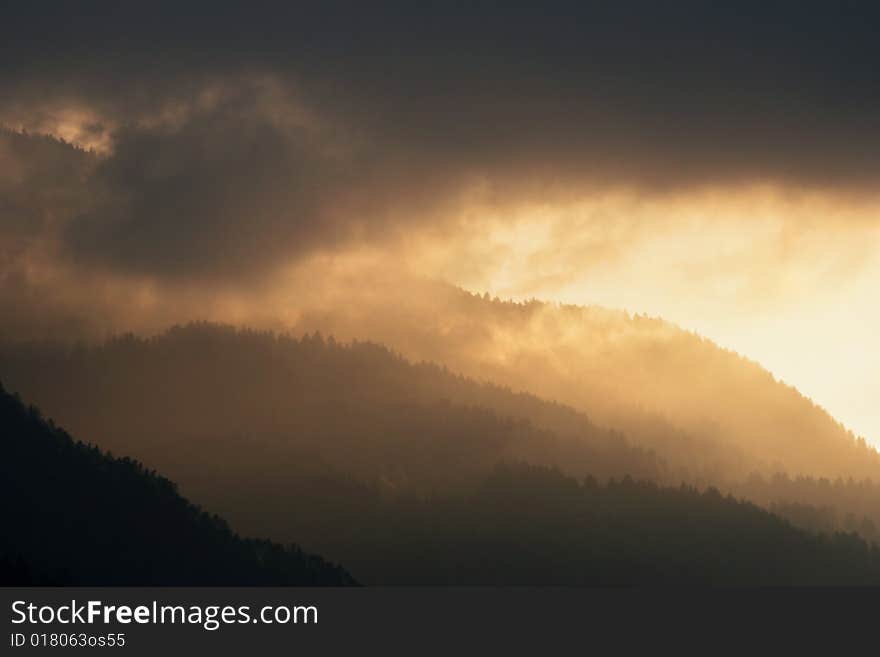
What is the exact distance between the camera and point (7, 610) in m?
178

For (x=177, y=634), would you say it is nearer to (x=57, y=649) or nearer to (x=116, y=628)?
(x=116, y=628)

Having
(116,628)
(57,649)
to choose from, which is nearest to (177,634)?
(116,628)

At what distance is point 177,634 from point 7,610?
23.2 m

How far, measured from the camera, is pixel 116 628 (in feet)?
604

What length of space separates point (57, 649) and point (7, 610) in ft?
40.5

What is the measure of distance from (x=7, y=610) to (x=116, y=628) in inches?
567

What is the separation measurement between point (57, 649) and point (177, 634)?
906 inches

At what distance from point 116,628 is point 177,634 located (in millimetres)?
8893

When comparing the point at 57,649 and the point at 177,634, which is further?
the point at 177,634

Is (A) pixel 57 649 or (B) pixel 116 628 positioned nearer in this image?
(A) pixel 57 649

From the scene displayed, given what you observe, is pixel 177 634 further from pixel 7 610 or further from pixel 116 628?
pixel 7 610

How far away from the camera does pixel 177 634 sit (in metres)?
189

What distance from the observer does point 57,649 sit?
555ft
